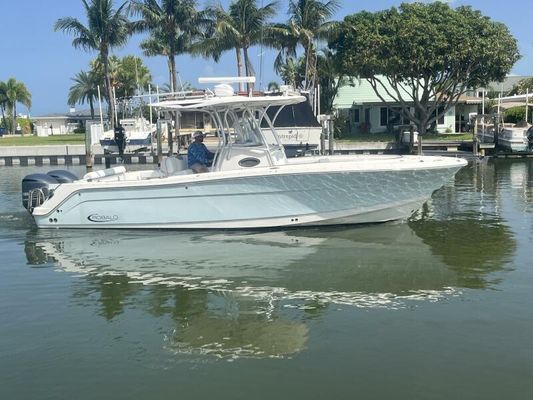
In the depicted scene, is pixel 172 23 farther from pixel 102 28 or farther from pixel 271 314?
pixel 271 314

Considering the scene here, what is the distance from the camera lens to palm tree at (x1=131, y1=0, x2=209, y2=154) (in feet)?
126

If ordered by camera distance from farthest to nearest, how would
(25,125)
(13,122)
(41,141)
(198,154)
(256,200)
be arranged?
1. (25,125)
2. (13,122)
3. (41,141)
4. (198,154)
5. (256,200)

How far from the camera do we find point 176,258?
32.0ft

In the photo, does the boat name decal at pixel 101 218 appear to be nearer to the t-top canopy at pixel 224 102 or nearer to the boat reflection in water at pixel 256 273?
the boat reflection in water at pixel 256 273

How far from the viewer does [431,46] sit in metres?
33.0

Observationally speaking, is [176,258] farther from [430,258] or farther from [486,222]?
[486,222]

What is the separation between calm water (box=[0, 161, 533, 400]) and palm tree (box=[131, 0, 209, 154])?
2931 cm

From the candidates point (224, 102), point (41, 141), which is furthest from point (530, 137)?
point (41, 141)

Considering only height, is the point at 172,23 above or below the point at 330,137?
above

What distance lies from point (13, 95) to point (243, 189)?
264 feet

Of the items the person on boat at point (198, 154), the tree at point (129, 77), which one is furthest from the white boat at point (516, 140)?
the tree at point (129, 77)

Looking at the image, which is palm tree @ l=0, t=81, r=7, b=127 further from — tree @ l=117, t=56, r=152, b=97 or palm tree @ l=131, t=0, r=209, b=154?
palm tree @ l=131, t=0, r=209, b=154

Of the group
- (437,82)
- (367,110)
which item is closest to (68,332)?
(437,82)

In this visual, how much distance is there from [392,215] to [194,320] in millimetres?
5742
